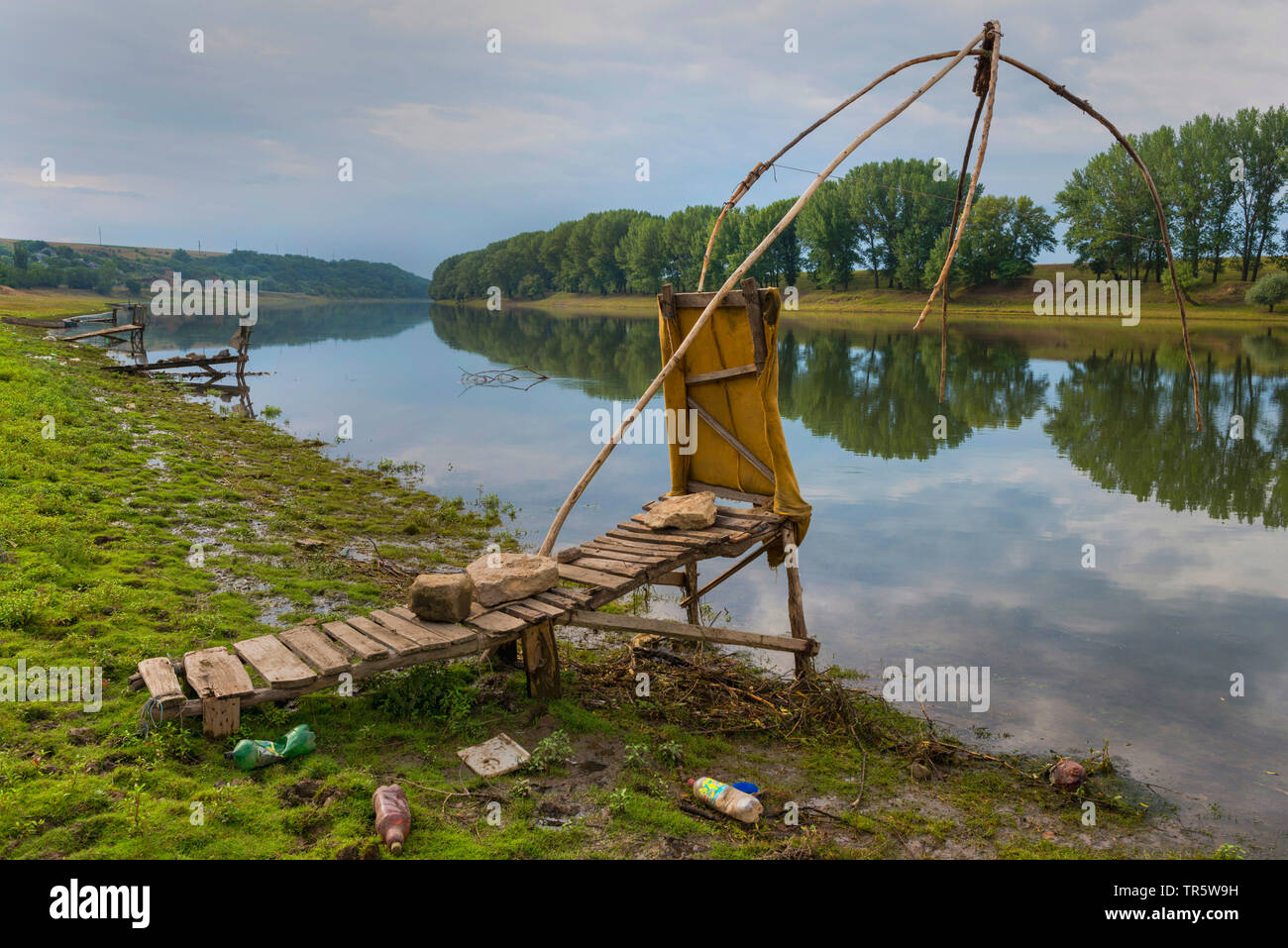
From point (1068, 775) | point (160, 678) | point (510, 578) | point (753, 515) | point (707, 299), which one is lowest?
point (1068, 775)

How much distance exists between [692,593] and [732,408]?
290 centimetres

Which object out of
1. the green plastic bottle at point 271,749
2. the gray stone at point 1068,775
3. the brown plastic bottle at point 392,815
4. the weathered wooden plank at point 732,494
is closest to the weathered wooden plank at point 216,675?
the green plastic bottle at point 271,749

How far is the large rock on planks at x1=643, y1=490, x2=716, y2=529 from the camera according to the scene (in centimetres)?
1015

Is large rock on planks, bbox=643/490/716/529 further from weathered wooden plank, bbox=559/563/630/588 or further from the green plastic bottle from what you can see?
the green plastic bottle

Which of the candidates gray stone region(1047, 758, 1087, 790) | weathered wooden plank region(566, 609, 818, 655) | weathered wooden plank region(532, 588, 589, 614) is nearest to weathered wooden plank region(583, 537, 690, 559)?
weathered wooden plank region(566, 609, 818, 655)

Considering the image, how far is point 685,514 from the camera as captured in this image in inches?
400

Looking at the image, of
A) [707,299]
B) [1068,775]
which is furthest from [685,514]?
[1068,775]

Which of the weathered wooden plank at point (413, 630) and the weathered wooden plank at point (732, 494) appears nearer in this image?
the weathered wooden plank at point (413, 630)

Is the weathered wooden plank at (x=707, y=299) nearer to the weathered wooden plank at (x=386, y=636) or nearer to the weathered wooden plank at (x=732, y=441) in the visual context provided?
the weathered wooden plank at (x=732, y=441)

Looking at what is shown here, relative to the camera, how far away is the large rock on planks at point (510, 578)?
27.7ft

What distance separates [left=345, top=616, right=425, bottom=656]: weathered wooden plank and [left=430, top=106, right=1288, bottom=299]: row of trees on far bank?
4266 cm

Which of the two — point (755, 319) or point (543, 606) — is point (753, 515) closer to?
point (755, 319)

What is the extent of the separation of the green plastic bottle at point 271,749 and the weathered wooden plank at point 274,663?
42 cm
